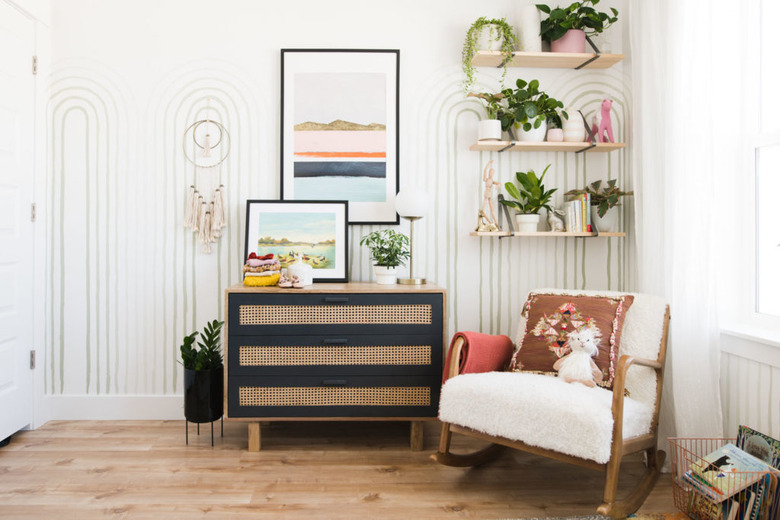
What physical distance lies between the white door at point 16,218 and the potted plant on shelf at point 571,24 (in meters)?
2.74

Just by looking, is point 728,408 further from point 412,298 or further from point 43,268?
point 43,268

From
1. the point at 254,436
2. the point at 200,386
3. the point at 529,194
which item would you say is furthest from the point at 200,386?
the point at 529,194

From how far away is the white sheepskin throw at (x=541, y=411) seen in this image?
73.8 inches

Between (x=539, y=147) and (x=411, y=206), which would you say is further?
(x=539, y=147)

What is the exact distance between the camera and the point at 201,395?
2717 mm

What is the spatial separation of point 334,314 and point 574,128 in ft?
5.40

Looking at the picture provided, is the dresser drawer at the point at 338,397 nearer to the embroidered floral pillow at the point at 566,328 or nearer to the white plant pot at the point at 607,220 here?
the embroidered floral pillow at the point at 566,328

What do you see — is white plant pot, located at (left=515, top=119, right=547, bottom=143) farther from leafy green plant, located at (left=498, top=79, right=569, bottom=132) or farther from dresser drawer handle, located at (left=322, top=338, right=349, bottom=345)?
dresser drawer handle, located at (left=322, top=338, right=349, bottom=345)

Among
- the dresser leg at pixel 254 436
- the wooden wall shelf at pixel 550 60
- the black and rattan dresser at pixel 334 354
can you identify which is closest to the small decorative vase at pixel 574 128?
the wooden wall shelf at pixel 550 60

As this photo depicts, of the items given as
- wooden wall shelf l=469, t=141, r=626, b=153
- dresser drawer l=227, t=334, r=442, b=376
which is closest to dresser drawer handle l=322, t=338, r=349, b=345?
dresser drawer l=227, t=334, r=442, b=376

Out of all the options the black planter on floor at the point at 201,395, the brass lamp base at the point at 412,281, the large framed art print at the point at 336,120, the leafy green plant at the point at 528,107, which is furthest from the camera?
the large framed art print at the point at 336,120

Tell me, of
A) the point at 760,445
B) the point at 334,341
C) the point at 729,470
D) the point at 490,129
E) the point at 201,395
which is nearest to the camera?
the point at 729,470

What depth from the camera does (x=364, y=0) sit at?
122 inches

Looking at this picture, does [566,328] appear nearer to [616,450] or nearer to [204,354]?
[616,450]
